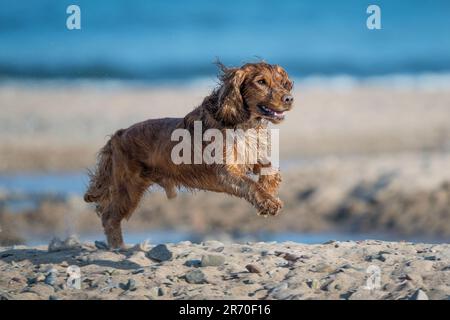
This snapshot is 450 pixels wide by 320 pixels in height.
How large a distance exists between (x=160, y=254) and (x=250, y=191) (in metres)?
1.12

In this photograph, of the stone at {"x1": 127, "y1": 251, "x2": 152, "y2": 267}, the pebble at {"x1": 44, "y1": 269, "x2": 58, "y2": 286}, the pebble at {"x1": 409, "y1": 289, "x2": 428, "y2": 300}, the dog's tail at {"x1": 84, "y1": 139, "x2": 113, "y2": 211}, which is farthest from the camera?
the dog's tail at {"x1": 84, "y1": 139, "x2": 113, "y2": 211}

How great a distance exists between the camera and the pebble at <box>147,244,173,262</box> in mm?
8234

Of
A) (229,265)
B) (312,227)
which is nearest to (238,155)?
(229,265)

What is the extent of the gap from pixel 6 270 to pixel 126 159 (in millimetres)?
1549

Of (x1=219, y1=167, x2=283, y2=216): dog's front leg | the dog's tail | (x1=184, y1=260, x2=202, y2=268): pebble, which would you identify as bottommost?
(x1=184, y1=260, x2=202, y2=268): pebble

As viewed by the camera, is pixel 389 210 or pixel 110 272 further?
pixel 389 210

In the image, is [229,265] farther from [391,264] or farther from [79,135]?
[79,135]

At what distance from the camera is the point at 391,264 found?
24.9ft

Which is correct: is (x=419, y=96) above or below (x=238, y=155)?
above

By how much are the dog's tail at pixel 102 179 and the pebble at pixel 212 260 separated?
1792mm

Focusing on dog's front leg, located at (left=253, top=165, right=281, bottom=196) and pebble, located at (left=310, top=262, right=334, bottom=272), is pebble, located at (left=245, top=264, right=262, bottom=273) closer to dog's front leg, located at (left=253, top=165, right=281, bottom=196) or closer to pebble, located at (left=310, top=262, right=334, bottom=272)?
pebble, located at (left=310, top=262, right=334, bottom=272)

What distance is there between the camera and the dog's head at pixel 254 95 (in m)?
7.95

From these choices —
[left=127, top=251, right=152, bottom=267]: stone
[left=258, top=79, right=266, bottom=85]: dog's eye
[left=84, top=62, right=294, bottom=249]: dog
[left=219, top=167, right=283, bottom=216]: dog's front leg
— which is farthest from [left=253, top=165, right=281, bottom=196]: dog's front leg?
[left=127, top=251, right=152, bottom=267]: stone

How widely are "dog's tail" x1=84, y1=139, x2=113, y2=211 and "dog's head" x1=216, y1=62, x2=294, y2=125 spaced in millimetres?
1662
